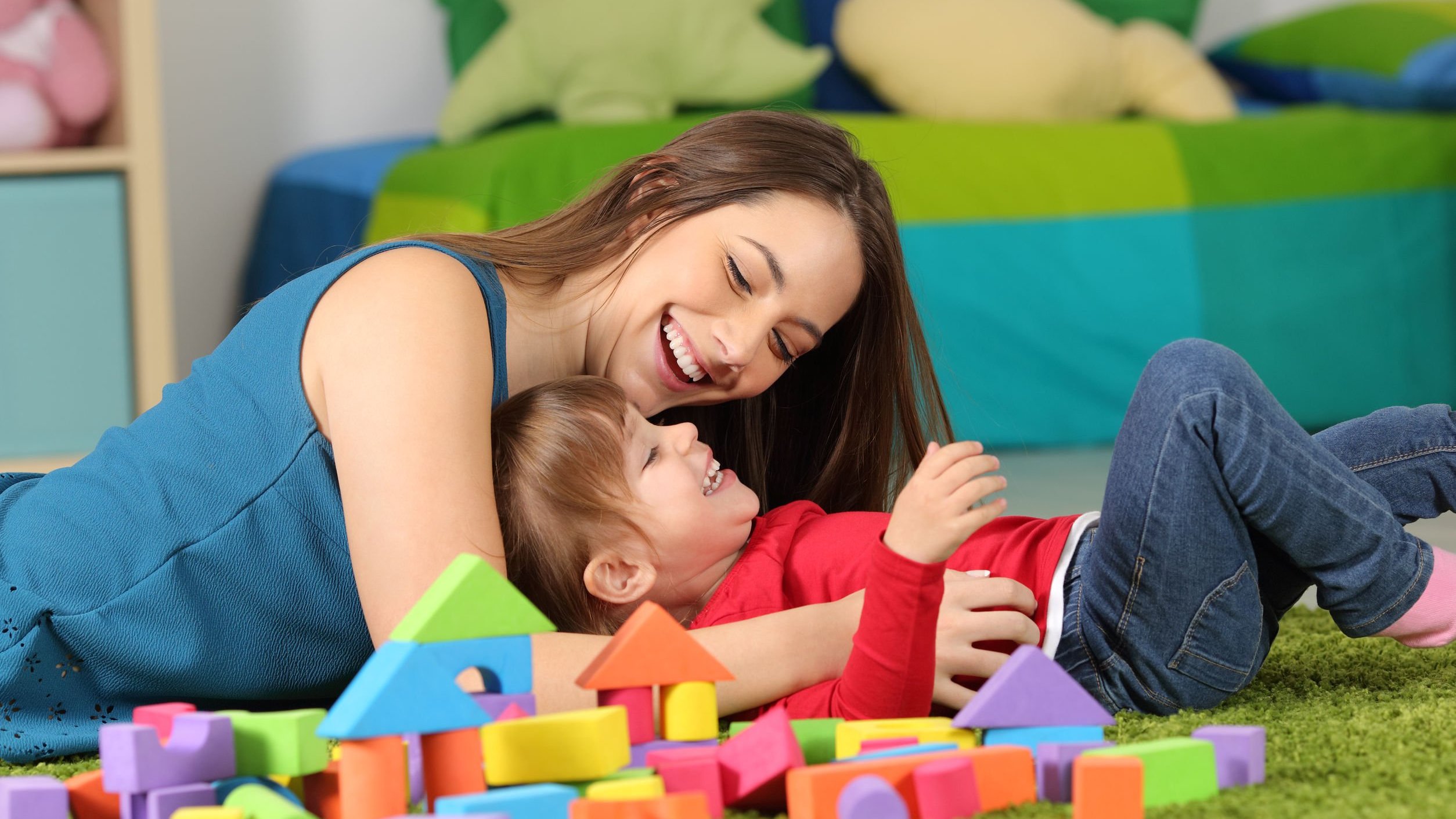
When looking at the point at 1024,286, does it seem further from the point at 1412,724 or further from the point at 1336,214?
the point at 1412,724

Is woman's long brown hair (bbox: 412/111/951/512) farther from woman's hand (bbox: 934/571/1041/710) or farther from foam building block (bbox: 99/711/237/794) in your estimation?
foam building block (bbox: 99/711/237/794)

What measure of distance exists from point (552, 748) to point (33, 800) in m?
0.27

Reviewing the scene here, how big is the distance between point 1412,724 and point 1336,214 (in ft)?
5.46

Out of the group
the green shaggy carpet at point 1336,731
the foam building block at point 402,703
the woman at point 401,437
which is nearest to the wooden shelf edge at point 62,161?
the woman at point 401,437

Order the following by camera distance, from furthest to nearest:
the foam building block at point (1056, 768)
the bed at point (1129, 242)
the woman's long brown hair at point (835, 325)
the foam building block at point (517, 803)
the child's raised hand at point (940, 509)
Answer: the bed at point (1129, 242) < the woman's long brown hair at point (835, 325) < the child's raised hand at point (940, 509) < the foam building block at point (1056, 768) < the foam building block at point (517, 803)

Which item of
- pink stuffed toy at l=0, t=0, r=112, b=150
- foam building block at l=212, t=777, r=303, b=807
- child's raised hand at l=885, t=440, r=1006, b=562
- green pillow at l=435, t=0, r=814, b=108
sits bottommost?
foam building block at l=212, t=777, r=303, b=807

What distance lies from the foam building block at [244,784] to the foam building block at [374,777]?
4 cm

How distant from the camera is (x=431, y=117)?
9.85ft

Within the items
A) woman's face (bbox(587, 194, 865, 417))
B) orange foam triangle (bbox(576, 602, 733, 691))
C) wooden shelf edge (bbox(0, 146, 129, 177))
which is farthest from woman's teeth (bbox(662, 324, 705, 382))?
wooden shelf edge (bbox(0, 146, 129, 177))

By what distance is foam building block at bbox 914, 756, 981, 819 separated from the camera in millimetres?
704

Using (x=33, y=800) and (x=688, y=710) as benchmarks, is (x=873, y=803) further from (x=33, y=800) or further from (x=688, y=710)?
(x=33, y=800)

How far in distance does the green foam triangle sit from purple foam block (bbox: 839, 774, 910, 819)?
204 millimetres

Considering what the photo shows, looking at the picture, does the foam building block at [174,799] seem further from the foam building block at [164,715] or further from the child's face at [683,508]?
the child's face at [683,508]

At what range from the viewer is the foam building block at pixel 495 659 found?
2.48 ft
